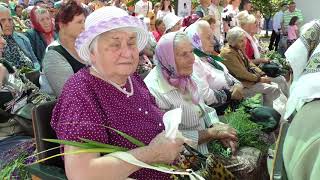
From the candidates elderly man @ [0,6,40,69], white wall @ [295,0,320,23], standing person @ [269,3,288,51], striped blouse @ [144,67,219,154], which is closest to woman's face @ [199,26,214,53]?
striped blouse @ [144,67,219,154]

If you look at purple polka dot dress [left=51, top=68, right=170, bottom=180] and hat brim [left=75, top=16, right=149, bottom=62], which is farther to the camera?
hat brim [left=75, top=16, right=149, bottom=62]

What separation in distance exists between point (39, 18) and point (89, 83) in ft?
10.1

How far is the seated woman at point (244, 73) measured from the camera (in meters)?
4.81

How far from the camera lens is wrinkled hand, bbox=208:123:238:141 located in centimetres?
282

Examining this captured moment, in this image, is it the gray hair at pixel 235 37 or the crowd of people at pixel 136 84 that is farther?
the gray hair at pixel 235 37

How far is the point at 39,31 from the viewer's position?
183 inches

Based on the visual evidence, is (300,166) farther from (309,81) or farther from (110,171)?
(110,171)

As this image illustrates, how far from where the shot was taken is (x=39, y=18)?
4.59m

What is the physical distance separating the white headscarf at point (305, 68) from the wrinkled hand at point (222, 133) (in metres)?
1.46

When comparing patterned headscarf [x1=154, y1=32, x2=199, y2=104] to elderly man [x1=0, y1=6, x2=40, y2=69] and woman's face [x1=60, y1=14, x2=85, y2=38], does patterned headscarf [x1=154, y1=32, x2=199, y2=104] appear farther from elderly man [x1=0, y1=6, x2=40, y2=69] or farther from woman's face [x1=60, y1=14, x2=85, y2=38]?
elderly man [x1=0, y1=6, x2=40, y2=69]

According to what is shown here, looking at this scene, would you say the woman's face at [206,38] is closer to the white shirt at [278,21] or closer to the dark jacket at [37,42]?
the dark jacket at [37,42]

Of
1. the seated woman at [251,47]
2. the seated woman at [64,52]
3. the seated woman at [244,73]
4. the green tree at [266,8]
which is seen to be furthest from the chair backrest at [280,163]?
the green tree at [266,8]

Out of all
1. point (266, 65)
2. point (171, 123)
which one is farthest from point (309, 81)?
point (266, 65)

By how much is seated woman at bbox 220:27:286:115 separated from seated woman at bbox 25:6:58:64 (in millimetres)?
2153
